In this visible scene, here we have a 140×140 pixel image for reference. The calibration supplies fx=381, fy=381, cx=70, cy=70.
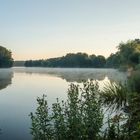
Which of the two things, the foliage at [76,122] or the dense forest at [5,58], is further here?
the dense forest at [5,58]

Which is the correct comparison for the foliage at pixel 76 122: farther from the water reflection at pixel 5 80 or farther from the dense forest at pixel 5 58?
the dense forest at pixel 5 58

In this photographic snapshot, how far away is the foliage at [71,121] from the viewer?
7.36m

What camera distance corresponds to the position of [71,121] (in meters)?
7.75

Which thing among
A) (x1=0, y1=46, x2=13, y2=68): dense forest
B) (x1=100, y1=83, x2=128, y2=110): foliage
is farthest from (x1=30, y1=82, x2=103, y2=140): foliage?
(x1=0, y1=46, x2=13, y2=68): dense forest

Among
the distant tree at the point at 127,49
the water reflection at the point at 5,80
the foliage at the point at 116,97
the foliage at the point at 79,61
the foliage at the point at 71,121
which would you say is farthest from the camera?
the foliage at the point at 79,61

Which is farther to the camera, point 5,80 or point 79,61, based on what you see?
point 79,61

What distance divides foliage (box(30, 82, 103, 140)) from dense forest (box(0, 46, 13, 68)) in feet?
472

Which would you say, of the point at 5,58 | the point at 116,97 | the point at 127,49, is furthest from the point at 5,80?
the point at 5,58

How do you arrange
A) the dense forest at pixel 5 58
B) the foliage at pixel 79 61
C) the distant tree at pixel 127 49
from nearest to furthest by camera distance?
the distant tree at pixel 127 49, the dense forest at pixel 5 58, the foliage at pixel 79 61

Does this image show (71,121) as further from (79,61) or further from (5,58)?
(79,61)

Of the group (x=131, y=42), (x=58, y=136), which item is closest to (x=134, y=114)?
(x=58, y=136)

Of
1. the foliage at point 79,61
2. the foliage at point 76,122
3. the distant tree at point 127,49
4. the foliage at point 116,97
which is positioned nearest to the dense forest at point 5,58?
the foliage at point 79,61

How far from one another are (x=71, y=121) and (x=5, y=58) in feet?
487

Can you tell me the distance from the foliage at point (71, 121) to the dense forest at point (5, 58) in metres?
144
